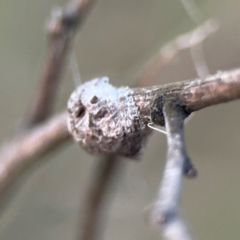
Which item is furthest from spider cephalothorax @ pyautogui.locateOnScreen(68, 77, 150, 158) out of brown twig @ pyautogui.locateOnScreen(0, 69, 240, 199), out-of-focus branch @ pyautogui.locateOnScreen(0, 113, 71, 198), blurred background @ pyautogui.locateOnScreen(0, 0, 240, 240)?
blurred background @ pyautogui.locateOnScreen(0, 0, 240, 240)

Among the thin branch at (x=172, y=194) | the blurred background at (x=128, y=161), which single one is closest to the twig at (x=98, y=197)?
the blurred background at (x=128, y=161)

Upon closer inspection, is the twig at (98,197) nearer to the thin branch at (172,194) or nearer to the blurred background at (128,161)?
the blurred background at (128,161)

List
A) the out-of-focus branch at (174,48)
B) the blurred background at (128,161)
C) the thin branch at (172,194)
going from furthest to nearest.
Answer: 1. the blurred background at (128,161)
2. the out-of-focus branch at (174,48)
3. the thin branch at (172,194)

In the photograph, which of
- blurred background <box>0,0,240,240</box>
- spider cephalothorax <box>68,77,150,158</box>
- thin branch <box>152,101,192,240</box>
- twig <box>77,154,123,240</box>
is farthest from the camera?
blurred background <box>0,0,240,240</box>

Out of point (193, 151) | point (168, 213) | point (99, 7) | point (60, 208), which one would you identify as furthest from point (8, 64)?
point (168, 213)

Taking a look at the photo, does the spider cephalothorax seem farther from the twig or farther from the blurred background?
the blurred background

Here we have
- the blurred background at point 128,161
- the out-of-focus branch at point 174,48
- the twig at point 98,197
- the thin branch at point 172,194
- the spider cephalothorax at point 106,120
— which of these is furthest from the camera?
the blurred background at point 128,161
